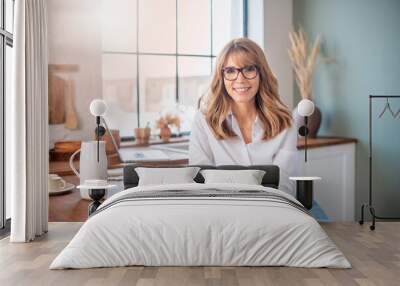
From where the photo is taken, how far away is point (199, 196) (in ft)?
14.1

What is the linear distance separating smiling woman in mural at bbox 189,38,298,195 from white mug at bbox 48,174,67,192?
124 centimetres

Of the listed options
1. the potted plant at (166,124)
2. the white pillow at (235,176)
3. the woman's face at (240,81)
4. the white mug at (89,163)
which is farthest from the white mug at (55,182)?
the woman's face at (240,81)

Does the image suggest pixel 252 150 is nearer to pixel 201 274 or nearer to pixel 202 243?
pixel 202 243

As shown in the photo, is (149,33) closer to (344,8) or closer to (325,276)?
(344,8)

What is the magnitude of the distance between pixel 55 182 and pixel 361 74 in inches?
127

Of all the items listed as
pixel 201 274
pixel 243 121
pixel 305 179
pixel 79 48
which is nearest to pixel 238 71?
pixel 243 121

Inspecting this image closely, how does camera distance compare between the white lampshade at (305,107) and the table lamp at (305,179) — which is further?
the white lampshade at (305,107)

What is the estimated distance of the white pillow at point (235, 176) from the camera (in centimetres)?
529

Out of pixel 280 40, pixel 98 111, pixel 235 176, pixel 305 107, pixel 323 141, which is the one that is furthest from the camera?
pixel 280 40

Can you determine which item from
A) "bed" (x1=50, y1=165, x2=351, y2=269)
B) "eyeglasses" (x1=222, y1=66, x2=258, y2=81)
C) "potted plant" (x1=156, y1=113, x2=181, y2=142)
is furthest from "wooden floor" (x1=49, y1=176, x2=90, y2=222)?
"eyeglasses" (x1=222, y1=66, x2=258, y2=81)

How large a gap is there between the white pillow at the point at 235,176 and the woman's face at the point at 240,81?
0.78 metres

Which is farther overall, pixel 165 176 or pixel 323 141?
pixel 323 141

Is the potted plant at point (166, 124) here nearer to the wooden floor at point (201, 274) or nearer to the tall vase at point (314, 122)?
the tall vase at point (314, 122)

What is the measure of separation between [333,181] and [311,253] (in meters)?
2.34
